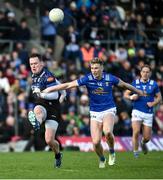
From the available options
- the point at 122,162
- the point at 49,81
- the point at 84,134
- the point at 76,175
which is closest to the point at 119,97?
the point at 84,134

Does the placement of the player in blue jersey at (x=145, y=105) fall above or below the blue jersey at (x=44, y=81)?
below

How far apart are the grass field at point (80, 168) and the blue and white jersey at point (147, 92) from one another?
1342 mm

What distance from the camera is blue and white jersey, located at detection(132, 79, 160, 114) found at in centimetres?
2236

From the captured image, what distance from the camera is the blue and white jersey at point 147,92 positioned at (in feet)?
73.4

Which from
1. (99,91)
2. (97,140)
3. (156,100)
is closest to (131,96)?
(156,100)

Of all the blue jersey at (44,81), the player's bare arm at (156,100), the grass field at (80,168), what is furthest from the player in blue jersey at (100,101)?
the player's bare arm at (156,100)

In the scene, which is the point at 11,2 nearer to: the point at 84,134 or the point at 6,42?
the point at 6,42

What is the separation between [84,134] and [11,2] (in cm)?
825

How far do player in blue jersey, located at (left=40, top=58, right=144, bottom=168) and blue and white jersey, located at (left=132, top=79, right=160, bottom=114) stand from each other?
4.08 m

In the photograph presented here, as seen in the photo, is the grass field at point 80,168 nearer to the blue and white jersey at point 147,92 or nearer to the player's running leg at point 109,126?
the player's running leg at point 109,126

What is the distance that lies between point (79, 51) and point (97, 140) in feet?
46.9

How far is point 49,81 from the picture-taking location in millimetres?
17781

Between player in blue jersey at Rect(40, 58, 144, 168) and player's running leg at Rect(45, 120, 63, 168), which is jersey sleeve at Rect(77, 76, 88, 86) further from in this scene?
player's running leg at Rect(45, 120, 63, 168)

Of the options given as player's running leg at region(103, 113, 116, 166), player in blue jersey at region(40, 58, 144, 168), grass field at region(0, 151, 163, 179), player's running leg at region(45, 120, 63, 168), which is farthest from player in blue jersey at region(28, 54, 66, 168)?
player's running leg at region(103, 113, 116, 166)
